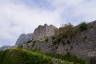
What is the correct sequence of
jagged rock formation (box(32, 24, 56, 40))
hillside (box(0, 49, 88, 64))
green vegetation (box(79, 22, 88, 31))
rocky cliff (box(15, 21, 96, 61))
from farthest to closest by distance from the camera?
jagged rock formation (box(32, 24, 56, 40)), green vegetation (box(79, 22, 88, 31)), rocky cliff (box(15, 21, 96, 61)), hillside (box(0, 49, 88, 64))

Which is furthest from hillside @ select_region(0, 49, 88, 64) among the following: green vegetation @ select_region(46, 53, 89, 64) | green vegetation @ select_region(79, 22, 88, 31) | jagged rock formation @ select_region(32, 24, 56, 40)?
jagged rock formation @ select_region(32, 24, 56, 40)

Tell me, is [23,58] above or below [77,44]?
below

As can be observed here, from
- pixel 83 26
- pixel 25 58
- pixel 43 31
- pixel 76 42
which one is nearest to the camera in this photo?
pixel 25 58

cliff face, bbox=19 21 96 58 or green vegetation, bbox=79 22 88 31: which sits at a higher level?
green vegetation, bbox=79 22 88 31

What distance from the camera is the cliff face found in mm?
12273

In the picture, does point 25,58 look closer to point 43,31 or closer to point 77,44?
point 77,44

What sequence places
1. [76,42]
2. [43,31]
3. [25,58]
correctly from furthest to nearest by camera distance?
[43,31]
[76,42]
[25,58]

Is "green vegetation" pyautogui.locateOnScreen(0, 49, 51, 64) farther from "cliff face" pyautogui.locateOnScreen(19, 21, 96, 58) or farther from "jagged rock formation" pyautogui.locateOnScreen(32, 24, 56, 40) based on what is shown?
"jagged rock formation" pyautogui.locateOnScreen(32, 24, 56, 40)

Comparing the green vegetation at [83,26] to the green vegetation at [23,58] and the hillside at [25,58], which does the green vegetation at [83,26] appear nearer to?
A: the hillside at [25,58]

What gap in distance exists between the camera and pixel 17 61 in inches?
429

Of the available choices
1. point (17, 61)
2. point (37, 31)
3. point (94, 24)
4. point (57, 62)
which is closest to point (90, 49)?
point (94, 24)

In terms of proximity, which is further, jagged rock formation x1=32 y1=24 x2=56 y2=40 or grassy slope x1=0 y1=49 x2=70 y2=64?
jagged rock formation x1=32 y1=24 x2=56 y2=40

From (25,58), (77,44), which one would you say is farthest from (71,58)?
(25,58)

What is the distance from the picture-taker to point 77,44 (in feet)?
42.4
